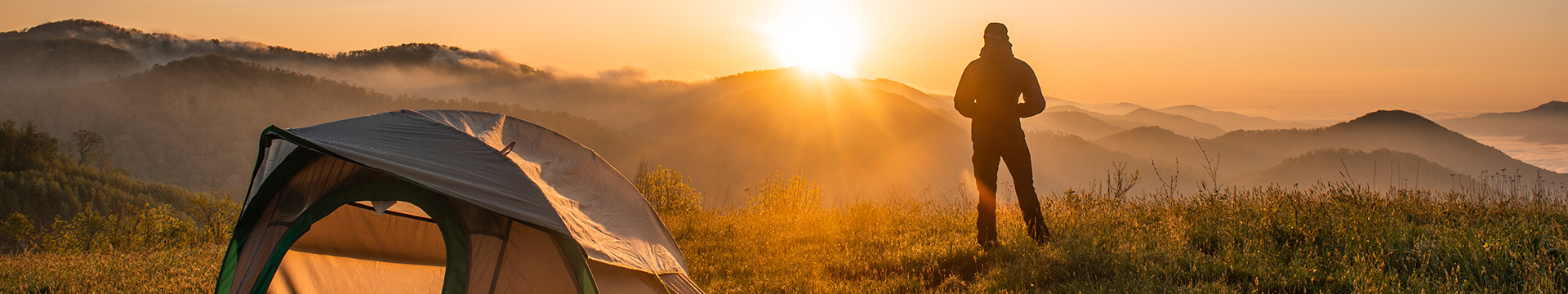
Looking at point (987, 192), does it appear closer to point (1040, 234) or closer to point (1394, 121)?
point (1040, 234)

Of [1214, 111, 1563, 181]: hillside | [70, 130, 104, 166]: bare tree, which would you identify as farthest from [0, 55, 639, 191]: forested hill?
[1214, 111, 1563, 181]: hillside

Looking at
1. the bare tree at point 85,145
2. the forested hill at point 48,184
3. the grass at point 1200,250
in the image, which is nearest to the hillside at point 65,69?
the bare tree at point 85,145

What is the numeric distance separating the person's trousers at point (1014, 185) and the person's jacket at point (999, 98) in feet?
0.27

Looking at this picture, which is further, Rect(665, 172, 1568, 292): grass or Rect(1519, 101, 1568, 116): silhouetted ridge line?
Rect(1519, 101, 1568, 116): silhouetted ridge line

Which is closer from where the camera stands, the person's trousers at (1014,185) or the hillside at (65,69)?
the person's trousers at (1014,185)

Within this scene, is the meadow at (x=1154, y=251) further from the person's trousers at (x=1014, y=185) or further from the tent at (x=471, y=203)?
the tent at (x=471, y=203)

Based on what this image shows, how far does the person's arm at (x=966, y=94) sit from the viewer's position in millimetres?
5973

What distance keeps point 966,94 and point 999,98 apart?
33cm

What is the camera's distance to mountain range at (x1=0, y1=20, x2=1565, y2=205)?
128m

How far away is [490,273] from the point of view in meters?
3.95

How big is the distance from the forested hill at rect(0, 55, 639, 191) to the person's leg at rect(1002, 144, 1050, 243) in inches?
4806

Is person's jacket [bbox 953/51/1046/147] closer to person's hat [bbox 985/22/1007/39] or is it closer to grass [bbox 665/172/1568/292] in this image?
person's hat [bbox 985/22/1007/39]

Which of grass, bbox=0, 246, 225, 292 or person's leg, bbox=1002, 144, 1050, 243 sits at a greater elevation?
person's leg, bbox=1002, 144, 1050, 243

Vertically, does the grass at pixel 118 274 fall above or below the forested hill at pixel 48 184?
above
